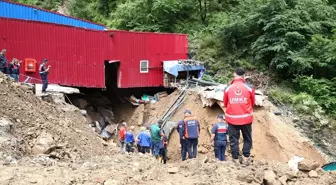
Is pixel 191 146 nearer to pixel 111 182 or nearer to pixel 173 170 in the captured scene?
pixel 173 170

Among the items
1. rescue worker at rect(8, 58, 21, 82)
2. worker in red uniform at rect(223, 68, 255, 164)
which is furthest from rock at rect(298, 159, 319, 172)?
rescue worker at rect(8, 58, 21, 82)

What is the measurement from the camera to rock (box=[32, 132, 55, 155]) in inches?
338

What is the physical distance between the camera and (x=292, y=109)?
16.2m

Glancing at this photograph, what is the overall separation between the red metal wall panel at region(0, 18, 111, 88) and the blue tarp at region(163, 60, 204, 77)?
137 inches

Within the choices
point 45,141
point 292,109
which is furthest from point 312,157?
point 45,141

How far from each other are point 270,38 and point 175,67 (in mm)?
5532

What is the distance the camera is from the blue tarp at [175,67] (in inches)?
771

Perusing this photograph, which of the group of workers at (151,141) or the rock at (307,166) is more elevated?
the rock at (307,166)

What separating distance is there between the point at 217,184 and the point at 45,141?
5.29m

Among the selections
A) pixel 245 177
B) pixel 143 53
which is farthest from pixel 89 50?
pixel 245 177

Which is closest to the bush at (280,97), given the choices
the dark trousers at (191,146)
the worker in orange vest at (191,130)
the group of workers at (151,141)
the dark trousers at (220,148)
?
the group of workers at (151,141)

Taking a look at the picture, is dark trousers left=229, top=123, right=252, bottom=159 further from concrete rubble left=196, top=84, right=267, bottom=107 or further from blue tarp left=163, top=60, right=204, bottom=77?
blue tarp left=163, top=60, right=204, bottom=77

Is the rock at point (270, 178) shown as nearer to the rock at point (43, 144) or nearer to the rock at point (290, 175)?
the rock at point (290, 175)

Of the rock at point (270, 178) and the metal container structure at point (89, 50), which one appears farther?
the metal container structure at point (89, 50)
